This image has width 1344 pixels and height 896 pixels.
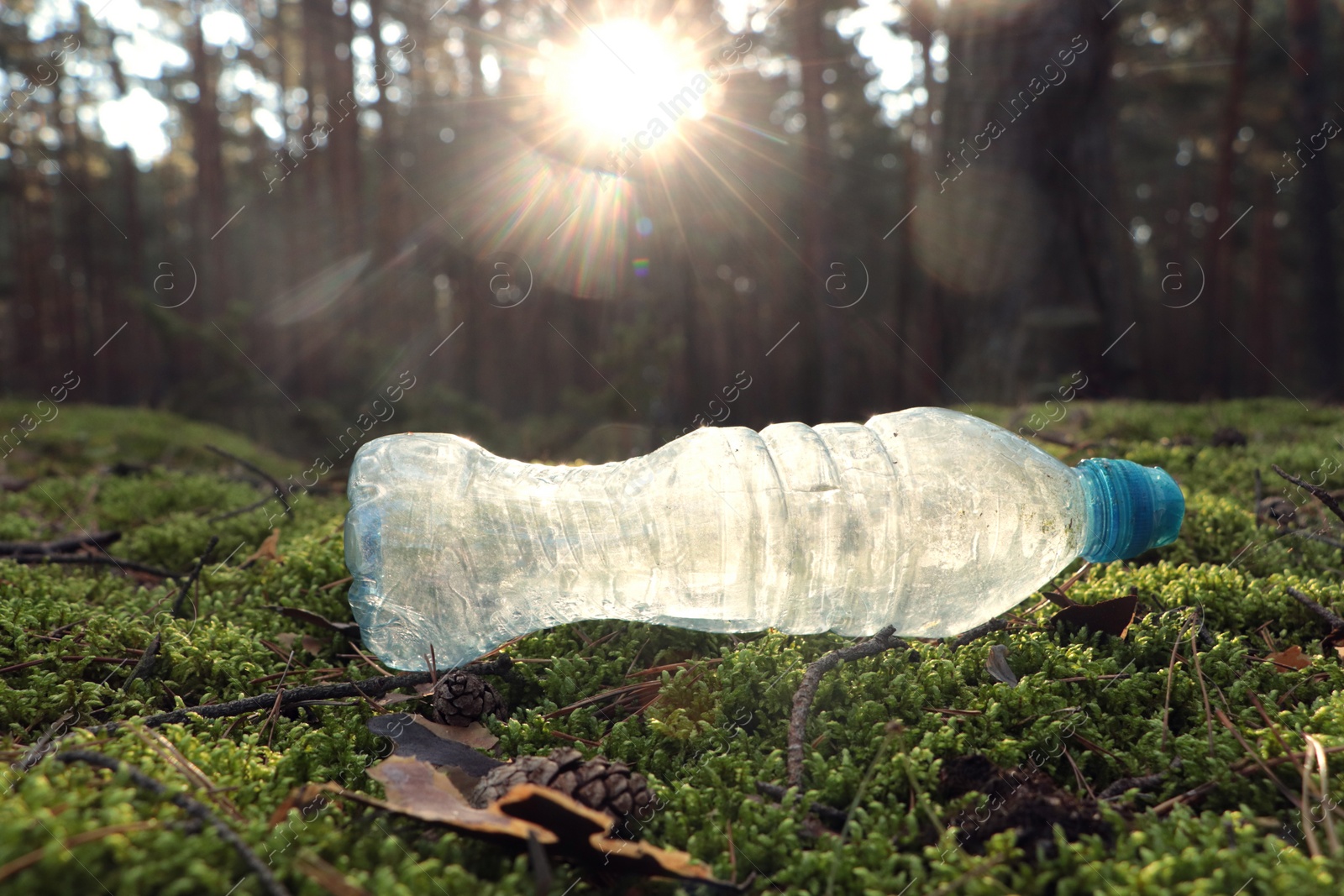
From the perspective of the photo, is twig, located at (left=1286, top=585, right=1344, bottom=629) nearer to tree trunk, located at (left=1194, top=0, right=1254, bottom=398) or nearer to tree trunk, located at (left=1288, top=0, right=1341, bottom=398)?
tree trunk, located at (left=1288, top=0, right=1341, bottom=398)

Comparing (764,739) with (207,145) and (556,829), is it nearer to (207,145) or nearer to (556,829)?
(556,829)

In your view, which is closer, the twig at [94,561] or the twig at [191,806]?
the twig at [191,806]

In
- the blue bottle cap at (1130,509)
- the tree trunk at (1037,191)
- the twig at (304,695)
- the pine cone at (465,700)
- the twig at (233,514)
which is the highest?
the tree trunk at (1037,191)

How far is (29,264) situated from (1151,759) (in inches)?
1175

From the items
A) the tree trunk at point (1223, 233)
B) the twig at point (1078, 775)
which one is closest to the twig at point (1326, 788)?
the twig at point (1078, 775)

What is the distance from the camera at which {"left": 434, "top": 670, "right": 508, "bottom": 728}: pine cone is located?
6.11 ft

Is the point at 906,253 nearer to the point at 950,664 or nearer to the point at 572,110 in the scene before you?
the point at 572,110

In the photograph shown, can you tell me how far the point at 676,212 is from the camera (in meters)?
14.8

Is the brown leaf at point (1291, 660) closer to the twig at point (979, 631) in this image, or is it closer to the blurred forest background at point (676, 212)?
the twig at point (979, 631)

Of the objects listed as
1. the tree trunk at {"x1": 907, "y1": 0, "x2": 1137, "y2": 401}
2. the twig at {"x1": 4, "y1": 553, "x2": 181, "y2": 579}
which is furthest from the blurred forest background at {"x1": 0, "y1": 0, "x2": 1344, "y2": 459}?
the twig at {"x1": 4, "y1": 553, "x2": 181, "y2": 579}

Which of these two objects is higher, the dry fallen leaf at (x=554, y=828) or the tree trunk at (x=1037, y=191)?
the tree trunk at (x=1037, y=191)

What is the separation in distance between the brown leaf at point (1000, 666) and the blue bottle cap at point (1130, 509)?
51 centimetres

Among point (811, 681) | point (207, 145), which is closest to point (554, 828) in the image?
point (811, 681)

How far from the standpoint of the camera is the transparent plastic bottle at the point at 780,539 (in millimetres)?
2291
